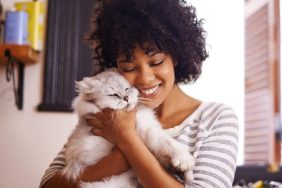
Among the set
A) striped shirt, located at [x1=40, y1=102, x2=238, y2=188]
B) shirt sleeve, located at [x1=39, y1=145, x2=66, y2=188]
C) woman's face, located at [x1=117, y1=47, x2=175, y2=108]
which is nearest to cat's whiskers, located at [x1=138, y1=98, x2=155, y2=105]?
woman's face, located at [x1=117, y1=47, x2=175, y2=108]

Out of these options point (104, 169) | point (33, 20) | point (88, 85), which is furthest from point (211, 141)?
point (33, 20)

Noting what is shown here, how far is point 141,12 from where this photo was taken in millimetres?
1095

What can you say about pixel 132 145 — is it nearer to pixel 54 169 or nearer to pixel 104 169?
pixel 104 169

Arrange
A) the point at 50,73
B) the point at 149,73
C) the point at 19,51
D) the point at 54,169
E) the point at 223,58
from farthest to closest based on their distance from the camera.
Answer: the point at 223,58 → the point at 50,73 → the point at 19,51 → the point at 54,169 → the point at 149,73

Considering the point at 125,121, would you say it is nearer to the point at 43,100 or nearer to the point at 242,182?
the point at 242,182

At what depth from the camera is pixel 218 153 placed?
0.99 meters

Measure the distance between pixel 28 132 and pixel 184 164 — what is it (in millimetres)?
1342

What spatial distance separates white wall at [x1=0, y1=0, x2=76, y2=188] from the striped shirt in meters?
1.10

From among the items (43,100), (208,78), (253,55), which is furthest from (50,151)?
(253,55)

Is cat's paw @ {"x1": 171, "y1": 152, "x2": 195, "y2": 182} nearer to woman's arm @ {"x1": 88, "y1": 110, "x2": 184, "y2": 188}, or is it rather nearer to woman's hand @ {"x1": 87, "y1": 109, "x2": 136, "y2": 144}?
woman's arm @ {"x1": 88, "y1": 110, "x2": 184, "y2": 188}

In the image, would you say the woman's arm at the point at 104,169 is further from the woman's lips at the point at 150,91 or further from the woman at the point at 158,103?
the woman's lips at the point at 150,91

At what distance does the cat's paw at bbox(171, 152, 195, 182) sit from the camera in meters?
0.94

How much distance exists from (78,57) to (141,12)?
1.02m

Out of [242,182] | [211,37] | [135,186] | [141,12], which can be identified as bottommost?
[242,182]
